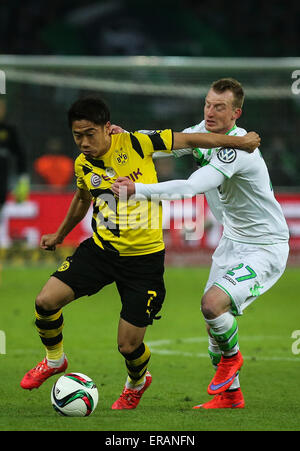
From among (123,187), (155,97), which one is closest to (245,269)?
(123,187)

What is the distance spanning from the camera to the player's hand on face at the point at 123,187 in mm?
5410

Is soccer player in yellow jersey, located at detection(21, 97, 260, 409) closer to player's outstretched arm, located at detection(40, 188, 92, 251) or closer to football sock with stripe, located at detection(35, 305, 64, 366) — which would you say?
football sock with stripe, located at detection(35, 305, 64, 366)

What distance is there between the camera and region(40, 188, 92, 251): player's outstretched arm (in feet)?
20.7

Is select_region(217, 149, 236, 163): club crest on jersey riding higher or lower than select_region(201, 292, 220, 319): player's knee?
higher

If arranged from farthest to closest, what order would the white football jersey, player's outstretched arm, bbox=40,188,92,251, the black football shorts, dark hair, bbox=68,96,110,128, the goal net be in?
the goal net
player's outstretched arm, bbox=40,188,92,251
the white football jersey
the black football shorts
dark hair, bbox=68,96,110,128

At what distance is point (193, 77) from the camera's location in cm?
1656

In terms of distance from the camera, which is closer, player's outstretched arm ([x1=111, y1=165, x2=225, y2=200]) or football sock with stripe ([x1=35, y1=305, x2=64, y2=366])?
player's outstretched arm ([x1=111, y1=165, x2=225, y2=200])

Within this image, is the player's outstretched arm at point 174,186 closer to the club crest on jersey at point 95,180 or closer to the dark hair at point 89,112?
the club crest on jersey at point 95,180

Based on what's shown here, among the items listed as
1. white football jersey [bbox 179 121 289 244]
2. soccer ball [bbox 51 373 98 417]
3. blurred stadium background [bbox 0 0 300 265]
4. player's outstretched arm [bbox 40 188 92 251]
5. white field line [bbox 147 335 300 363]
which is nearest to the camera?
soccer ball [bbox 51 373 98 417]

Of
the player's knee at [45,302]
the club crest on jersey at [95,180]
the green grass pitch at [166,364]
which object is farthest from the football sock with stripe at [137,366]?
the club crest on jersey at [95,180]

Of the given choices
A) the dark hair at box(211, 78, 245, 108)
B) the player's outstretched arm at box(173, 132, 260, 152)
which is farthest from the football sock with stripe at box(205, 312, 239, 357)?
the dark hair at box(211, 78, 245, 108)

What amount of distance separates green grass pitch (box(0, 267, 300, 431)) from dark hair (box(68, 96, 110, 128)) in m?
1.96

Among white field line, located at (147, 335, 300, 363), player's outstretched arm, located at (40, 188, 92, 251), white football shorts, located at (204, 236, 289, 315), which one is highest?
player's outstretched arm, located at (40, 188, 92, 251)

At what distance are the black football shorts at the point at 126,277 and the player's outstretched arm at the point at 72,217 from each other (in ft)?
1.18
